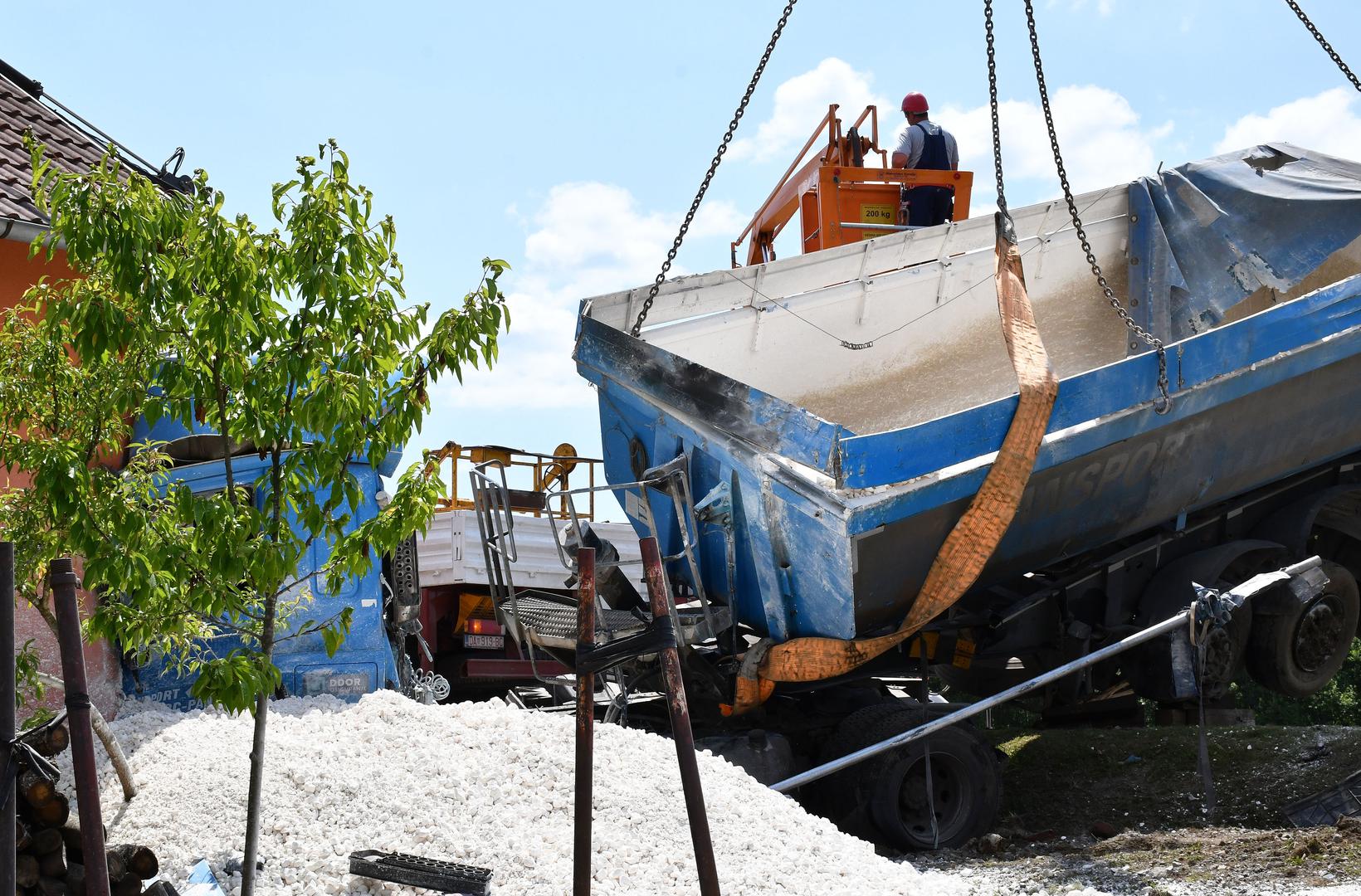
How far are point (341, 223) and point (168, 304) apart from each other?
569 millimetres

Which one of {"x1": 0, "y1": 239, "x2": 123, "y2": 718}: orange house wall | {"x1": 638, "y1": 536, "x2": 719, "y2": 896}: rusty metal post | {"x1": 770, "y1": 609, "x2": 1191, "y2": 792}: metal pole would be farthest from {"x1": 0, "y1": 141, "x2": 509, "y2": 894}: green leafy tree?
{"x1": 770, "y1": 609, "x2": 1191, "y2": 792}: metal pole

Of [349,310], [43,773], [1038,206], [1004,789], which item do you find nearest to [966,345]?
[1038,206]

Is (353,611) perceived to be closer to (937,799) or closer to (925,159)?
(937,799)

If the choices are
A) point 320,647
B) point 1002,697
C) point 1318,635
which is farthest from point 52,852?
point 1318,635

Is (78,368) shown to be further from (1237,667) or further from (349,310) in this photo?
(1237,667)

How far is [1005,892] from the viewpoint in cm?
509

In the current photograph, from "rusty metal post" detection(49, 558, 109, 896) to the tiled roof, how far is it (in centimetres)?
435

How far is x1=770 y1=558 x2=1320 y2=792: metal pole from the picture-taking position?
235 inches

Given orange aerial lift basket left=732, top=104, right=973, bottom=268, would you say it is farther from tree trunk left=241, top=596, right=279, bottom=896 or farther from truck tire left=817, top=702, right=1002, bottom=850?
tree trunk left=241, top=596, right=279, bottom=896

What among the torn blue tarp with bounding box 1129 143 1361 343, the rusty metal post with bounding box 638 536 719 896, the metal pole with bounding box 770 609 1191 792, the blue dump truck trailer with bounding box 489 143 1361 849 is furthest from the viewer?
the torn blue tarp with bounding box 1129 143 1361 343

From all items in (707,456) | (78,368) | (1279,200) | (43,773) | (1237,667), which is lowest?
(1237,667)

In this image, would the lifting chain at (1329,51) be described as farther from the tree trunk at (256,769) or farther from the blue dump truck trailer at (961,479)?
the tree trunk at (256,769)

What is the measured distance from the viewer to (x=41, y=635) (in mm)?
6293

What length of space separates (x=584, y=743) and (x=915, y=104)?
7.44 meters
